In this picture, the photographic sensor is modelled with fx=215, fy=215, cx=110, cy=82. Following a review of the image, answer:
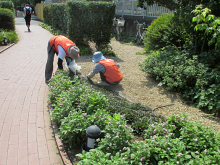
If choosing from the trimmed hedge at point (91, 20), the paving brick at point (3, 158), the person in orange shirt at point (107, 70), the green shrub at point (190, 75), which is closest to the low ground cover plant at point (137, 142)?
the paving brick at point (3, 158)

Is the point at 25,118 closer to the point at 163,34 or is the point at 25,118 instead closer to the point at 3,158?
the point at 3,158

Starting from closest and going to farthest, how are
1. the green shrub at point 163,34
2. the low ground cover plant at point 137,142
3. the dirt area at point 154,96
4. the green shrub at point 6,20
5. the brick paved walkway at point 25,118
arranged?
the low ground cover plant at point 137,142 < the brick paved walkway at point 25,118 < the dirt area at point 154,96 < the green shrub at point 163,34 < the green shrub at point 6,20

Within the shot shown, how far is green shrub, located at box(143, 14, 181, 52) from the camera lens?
292 inches

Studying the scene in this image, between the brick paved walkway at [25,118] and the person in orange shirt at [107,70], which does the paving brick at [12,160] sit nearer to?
the brick paved walkway at [25,118]

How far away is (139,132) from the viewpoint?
11.6 feet

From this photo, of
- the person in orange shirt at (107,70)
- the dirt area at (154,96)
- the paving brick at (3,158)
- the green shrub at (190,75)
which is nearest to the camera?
the paving brick at (3,158)

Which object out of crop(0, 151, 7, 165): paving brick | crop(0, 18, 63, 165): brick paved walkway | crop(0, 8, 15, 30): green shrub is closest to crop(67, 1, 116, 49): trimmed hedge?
crop(0, 18, 63, 165): brick paved walkway

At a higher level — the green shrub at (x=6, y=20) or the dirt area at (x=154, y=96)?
the green shrub at (x=6, y=20)

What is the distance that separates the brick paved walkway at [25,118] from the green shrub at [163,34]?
13.4 feet

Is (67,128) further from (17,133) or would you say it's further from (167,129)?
(167,129)

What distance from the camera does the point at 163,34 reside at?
304 inches

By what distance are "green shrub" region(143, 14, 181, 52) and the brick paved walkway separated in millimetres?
4097

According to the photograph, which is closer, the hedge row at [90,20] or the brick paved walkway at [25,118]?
the brick paved walkway at [25,118]

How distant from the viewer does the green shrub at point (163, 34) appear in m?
7.41
